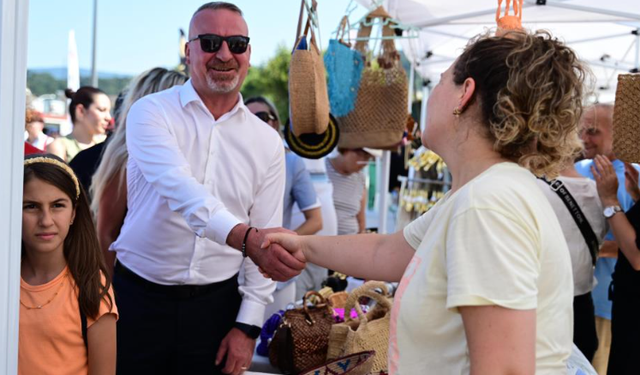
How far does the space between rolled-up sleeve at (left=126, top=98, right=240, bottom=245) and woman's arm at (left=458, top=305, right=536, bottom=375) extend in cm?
126

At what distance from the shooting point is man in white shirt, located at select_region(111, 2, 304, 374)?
8.03ft

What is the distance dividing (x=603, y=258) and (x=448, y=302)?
135 inches

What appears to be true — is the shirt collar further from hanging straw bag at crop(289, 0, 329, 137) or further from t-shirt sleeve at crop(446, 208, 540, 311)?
t-shirt sleeve at crop(446, 208, 540, 311)

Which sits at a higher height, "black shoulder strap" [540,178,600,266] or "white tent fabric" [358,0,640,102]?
"white tent fabric" [358,0,640,102]

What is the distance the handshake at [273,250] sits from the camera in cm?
212

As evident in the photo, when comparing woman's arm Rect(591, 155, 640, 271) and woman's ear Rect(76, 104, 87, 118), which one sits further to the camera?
woman's ear Rect(76, 104, 87, 118)

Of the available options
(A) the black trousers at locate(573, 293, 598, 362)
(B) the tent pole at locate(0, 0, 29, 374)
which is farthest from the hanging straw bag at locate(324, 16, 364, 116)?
(B) the tent pole at locate(0, 0, 29, 374)

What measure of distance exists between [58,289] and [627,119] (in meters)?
2.10

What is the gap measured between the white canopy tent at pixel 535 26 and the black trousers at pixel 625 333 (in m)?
1.16

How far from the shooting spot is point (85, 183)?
384 centimetres

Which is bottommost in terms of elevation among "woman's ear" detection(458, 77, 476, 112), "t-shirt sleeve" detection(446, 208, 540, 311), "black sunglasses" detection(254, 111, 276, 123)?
"black sunglasses" detection(254, 111, 276, 123)

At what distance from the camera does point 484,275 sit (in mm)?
1127

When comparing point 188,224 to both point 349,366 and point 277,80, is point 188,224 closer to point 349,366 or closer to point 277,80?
point 349,366

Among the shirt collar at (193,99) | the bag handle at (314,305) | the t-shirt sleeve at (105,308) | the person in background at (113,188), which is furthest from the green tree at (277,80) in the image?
the t-shirt sleeve at (105,308)
